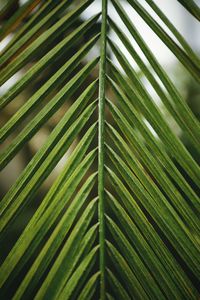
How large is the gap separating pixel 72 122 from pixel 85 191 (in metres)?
0.15

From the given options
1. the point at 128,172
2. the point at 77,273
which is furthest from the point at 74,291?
the point at 128,172

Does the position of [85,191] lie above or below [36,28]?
below

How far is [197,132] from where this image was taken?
0.55 metres

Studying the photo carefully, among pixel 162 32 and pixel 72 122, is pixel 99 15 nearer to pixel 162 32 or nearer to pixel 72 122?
pixel 162 32

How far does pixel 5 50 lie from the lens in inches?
23.0

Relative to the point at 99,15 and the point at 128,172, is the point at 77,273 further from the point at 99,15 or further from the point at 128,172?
the point at 99,15

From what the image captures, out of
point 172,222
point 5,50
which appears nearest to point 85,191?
point 172,222

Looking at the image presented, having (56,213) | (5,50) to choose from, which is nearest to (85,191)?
(56,213)

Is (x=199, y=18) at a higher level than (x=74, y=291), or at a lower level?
higher

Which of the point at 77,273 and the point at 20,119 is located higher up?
the point at 20,119

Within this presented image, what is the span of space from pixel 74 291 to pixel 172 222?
0.76ft

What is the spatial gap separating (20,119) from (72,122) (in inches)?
4.2

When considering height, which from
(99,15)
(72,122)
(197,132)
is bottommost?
(197,132)

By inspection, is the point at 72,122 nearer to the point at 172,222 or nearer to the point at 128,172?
the point at 128,172
